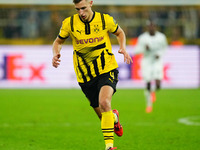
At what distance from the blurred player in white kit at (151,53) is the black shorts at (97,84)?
6370 mm

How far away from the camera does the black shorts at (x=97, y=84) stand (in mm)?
6898

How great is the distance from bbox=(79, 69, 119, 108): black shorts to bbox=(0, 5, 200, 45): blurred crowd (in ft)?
49.0

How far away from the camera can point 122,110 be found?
1339 cm

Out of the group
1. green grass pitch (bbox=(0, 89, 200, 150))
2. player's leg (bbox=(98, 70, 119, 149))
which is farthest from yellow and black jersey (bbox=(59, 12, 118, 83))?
green grass pitch (bbox=(0, 89, 200, 150))

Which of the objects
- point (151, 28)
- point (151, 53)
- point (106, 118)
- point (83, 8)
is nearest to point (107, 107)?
point (106, 118)

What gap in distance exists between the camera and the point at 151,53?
14.0 metres

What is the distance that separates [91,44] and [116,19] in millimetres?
15672

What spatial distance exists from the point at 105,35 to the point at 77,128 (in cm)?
336

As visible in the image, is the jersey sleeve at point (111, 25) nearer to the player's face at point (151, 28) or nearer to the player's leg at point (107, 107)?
the player's leg at point (107, 107)

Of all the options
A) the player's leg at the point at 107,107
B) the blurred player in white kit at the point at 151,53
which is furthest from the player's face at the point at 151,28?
the player's leg at the point at 107,107

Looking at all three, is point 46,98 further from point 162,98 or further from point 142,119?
point 142,119

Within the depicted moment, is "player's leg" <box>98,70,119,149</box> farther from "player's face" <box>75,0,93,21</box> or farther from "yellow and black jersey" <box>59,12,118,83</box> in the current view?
"player's face" <box>75,0,93,21</box>

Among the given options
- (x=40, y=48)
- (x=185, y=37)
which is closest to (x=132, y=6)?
(x=185, y=37)

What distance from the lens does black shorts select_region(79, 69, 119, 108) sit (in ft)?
22.6
